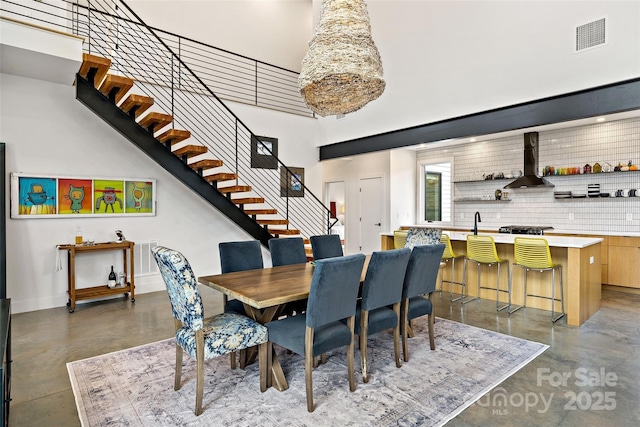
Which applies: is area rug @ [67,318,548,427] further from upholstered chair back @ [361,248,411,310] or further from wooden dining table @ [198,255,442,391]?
upholstered chair back @ [361,248,411,310]

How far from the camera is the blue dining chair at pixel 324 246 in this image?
4324mm

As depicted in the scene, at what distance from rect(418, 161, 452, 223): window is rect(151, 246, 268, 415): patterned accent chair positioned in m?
6.47

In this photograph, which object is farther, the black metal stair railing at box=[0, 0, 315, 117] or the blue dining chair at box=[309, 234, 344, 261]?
the black metal stair railing at box=[0, 0, 315, 117]

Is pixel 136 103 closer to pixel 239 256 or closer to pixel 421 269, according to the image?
pixel 239 256

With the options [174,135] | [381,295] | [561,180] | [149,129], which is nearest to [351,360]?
[381,295]

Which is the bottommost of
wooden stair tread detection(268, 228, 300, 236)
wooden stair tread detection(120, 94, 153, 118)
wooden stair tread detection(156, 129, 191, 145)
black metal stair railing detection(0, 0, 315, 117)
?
wooden stair tread detection(268, 228, 300, 236)

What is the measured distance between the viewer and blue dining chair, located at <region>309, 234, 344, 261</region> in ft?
14.2

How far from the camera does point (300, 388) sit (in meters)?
2.70

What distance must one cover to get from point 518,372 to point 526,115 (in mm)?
3310

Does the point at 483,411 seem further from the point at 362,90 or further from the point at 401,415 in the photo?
the point at 362,90

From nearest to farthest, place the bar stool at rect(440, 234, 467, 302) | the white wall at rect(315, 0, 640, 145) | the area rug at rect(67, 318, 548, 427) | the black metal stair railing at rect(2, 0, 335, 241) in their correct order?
the area rug at rect(67, 318, 548, 427) < the white wall at rect(315, 0, 640, 145) < the bar stool at rect(440, 234, 467, 302) < the black metal stair railing at rect(2, 0, 335, 241)

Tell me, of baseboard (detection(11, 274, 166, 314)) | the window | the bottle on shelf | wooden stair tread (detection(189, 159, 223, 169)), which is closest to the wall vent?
baseboard (detection(11, 274, 166, 314))

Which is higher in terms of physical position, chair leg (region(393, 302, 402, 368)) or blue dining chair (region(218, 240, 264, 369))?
blue dining chair (region(218, 240, 264, 369))

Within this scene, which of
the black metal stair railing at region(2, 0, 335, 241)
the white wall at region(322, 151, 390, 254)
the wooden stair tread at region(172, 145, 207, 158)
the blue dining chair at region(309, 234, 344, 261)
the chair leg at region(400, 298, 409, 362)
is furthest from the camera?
the white wall at region(322, 151, 390, 254)
